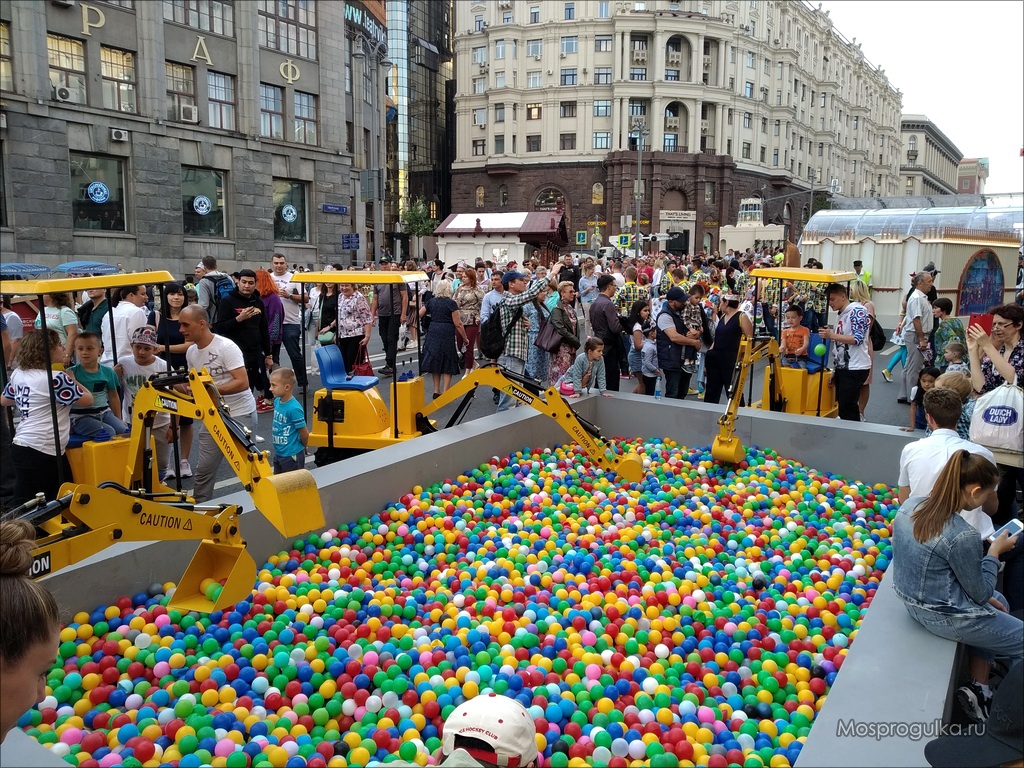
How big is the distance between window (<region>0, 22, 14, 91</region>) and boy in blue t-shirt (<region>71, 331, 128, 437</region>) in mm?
21020

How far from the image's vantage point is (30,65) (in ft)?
74.8

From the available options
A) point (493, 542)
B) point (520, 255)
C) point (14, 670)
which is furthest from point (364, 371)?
point (520, 255)

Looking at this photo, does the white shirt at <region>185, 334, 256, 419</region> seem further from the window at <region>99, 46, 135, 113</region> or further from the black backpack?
the window at <region>99, 46, 135, 113</region>

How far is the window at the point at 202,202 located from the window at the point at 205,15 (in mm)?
4913

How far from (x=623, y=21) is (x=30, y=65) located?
170 ft

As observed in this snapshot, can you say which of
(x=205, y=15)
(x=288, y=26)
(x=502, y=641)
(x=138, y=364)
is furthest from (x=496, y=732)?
(x=288, y=26)

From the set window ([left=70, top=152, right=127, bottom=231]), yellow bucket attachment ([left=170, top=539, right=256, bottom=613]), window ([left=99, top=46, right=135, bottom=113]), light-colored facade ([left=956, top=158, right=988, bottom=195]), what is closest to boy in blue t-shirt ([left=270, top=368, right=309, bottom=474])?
yellow bucket attachment ([left=170, top=539, right=256, bottom=613])

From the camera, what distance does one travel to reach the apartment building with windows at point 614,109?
65438mm

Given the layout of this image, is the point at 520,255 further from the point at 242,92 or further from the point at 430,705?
the point at 430,705

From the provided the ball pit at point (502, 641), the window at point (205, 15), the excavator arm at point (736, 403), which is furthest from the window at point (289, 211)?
the ball pit at point (502, 641)

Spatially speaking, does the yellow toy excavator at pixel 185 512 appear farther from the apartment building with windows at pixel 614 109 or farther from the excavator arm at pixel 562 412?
the apartment building with windows at pixel 614 109

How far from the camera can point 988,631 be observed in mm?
3951

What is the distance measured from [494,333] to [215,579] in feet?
18.5

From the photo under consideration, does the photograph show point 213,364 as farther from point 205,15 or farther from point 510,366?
point 205,15
